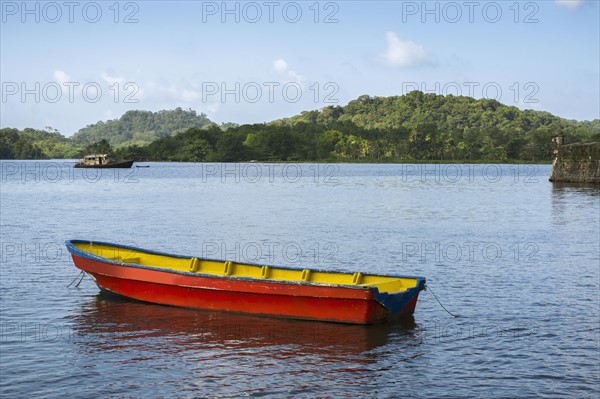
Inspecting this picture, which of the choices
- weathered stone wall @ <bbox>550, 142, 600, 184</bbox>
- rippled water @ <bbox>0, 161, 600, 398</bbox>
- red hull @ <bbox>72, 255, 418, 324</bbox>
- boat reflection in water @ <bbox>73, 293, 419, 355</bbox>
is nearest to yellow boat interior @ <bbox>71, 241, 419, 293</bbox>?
red hull @ <bbox>72, 255, 418, 324</bbox>

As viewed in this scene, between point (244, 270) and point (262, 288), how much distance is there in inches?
94.5

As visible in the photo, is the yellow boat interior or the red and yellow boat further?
the yellow boat interior

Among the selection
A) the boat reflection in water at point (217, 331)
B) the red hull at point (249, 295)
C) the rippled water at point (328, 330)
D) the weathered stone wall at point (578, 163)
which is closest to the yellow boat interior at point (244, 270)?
the red hull at point (249, 295)

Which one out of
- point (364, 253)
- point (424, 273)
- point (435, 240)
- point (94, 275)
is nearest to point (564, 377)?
point (424, 273)

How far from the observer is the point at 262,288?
23.0 m

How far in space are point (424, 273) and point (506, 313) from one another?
25.6ft

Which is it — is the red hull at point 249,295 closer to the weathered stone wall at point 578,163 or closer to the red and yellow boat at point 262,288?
the red and yellow boat at point 262,288

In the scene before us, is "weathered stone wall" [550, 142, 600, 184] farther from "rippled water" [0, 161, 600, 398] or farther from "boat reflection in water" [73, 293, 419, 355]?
"boat reflection in water" [73, 293, 419, 355]

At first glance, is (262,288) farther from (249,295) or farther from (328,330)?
(328,330)

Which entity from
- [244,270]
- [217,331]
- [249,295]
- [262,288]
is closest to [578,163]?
[244,270]

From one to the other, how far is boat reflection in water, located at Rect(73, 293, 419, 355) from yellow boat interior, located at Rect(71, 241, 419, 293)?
130cm

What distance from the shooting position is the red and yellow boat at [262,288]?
22328 mm

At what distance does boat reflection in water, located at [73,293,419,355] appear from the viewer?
2098 cm

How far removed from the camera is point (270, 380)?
17906mm
